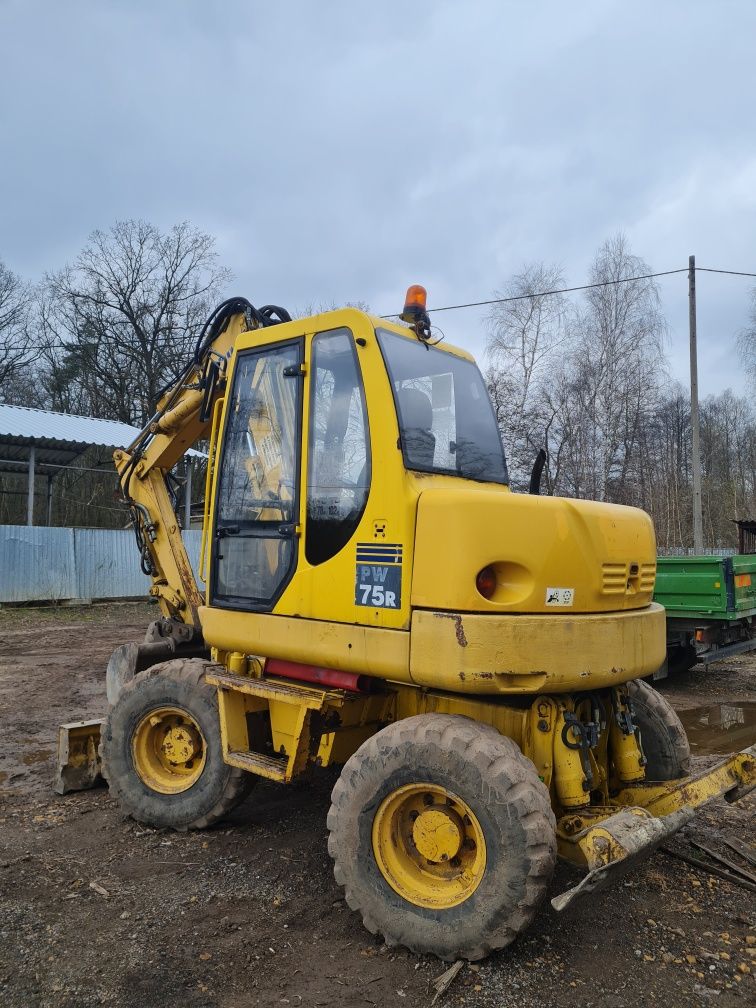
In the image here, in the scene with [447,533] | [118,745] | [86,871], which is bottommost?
[86,871]

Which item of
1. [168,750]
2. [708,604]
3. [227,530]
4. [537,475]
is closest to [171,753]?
[168,750]

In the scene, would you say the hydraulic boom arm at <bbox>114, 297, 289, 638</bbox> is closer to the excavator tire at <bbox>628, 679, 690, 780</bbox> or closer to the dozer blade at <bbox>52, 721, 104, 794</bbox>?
the dozer blade at <bbox>52, 721, 104, 794</bbox>

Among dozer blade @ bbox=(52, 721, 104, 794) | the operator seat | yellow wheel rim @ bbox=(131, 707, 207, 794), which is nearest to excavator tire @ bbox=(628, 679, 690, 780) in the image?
the operator seat

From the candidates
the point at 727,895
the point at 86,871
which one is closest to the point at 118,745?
the point at 86,871

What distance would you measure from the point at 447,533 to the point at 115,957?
2.36 meters

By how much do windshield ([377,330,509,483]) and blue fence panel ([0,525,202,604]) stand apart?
45.7 ft

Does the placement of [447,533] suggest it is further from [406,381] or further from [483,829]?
[483,829]

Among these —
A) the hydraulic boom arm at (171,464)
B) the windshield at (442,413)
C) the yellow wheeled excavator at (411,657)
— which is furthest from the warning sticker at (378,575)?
the hydraulic boom arm at (171,464)

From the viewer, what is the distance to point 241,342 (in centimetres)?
460

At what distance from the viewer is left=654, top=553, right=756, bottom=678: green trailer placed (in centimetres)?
912

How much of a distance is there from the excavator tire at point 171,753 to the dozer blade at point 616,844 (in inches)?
88.6

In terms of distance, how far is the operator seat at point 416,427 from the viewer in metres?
3.74

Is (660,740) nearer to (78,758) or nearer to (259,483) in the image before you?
(259,483)

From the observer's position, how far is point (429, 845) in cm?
339
